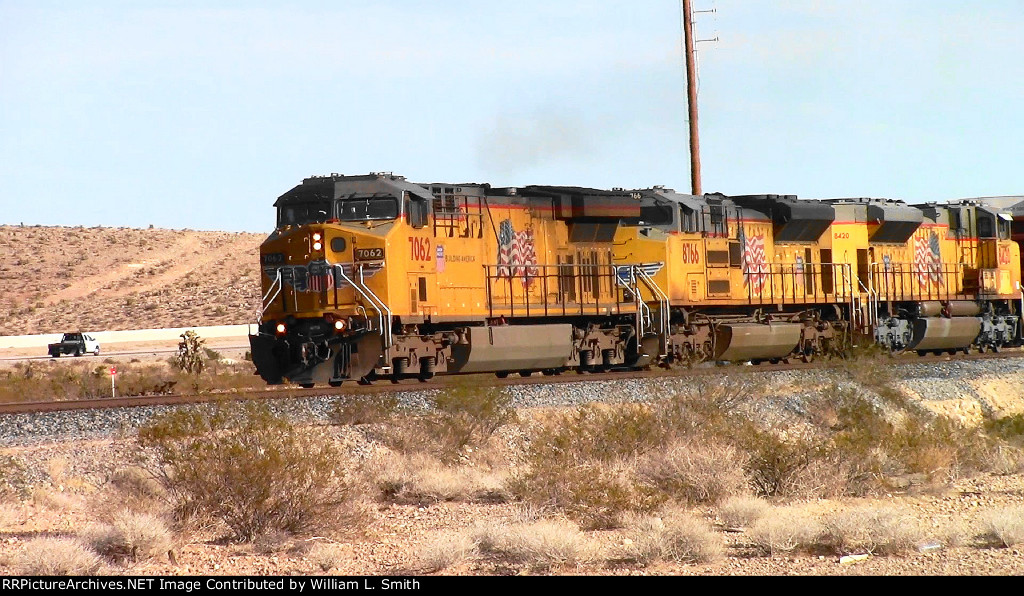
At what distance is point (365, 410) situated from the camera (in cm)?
1584

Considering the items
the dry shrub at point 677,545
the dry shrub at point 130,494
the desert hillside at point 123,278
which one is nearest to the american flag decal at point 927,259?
the dry shrub at point 677,545

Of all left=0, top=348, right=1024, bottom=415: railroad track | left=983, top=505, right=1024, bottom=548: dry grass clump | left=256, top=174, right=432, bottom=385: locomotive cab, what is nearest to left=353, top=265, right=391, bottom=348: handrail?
left=256, top=174, right=432, bottom=385: locomotive cab

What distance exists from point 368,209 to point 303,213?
1.20 metres

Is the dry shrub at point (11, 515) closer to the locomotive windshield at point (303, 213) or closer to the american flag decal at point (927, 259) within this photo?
the locomotive windshield at point (303, 213)

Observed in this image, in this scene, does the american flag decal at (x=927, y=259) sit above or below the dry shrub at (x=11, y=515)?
above

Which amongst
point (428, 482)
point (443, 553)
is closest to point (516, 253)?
point (428, 482)

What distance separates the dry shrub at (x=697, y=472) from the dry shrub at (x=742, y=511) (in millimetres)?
720

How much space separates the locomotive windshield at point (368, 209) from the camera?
19.4 metres

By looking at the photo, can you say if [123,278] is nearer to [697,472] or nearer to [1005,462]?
[1005,462]

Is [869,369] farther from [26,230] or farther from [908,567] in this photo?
[26,230]

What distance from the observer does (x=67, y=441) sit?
1452 centimetres

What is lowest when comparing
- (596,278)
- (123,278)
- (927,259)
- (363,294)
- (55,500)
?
(55,500)

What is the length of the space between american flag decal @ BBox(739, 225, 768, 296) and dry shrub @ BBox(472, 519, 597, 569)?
52.5ft
